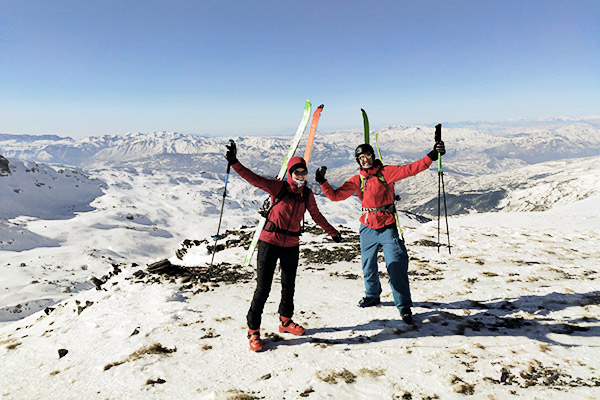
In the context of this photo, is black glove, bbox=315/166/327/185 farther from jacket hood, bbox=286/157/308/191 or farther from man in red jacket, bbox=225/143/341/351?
jacket hood, bbox=286/157/308/191

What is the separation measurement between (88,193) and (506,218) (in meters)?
138

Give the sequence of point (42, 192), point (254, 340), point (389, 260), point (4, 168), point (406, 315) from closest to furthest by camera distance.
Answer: point (254, 340) → point (406, 315) → point (389, 260) → point (4, 168) → point (42, 192)

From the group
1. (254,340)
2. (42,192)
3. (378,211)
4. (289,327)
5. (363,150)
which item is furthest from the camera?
(42,192)

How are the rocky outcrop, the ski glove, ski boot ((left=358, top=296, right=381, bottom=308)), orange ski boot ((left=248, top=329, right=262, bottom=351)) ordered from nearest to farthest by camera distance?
1. orange ski boot ((left=248, top=329, right=262, bottom=351))
2. the ski glove
3. ski boot ((left=358, top=296, right=381, bottom=308))
4. the rocky outcrop

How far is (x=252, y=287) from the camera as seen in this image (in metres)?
10.6

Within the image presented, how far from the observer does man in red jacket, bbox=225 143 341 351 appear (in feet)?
21.0

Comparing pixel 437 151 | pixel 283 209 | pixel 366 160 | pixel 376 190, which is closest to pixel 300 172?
pixel 283 209

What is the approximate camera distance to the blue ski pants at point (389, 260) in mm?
7477

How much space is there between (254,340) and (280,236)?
2238 millimetres

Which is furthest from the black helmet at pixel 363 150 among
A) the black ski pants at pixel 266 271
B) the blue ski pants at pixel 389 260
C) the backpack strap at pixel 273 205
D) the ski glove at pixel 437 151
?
the black ski pants at pixel 266 271

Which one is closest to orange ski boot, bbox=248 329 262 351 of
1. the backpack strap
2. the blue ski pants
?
the backpack strap

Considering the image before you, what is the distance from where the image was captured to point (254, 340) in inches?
246

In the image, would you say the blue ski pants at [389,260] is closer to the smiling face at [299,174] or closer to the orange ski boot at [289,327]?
the orange ski boot at [289,327]

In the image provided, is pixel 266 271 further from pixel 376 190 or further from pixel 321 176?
pixel 376 190
